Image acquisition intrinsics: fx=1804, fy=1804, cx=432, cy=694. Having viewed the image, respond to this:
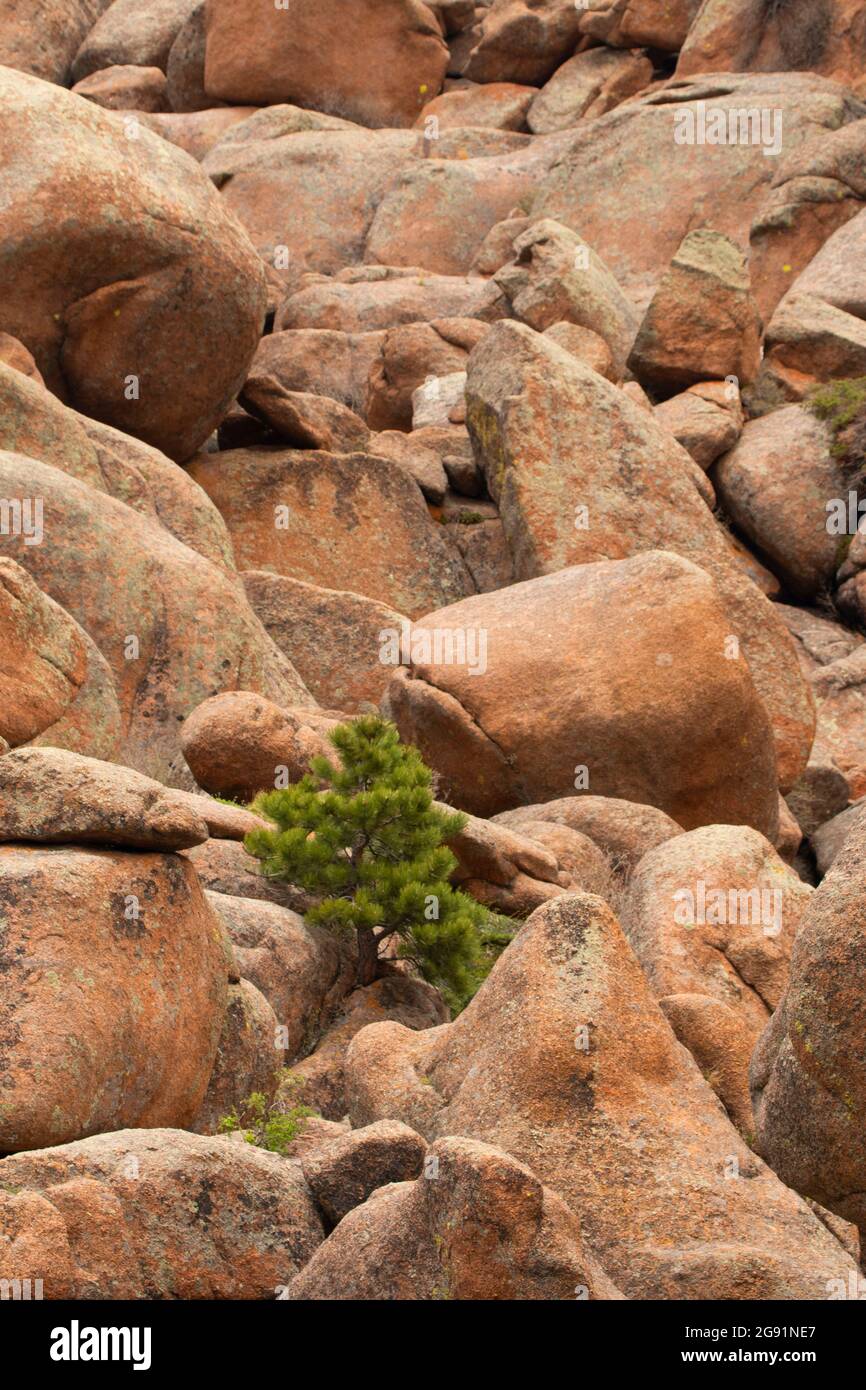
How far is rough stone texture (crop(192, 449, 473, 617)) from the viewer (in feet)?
81.1

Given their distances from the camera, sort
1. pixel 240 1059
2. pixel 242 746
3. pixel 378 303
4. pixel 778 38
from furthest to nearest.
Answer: pixel 778 38 → pixel 378 303 → pixel 242 746 → pixel 240 1059

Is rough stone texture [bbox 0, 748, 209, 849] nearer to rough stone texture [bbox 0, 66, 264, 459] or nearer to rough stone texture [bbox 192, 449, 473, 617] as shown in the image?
rough stone texture [bbox 0, 66, 264, 459]

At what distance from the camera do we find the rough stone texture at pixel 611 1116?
26.6 ft

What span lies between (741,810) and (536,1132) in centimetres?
1081

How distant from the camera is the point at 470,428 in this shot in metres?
25.7

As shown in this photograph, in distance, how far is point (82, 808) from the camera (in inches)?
358

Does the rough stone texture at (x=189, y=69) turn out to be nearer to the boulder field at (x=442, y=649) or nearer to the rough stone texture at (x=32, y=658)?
the boulder field at (x=442, y=649)

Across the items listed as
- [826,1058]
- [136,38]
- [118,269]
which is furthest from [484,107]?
[826,1058]

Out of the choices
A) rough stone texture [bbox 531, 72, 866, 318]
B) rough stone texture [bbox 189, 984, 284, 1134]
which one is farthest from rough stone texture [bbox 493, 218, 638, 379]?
rough stone texture [bbox 189, 984, 284, 1134]

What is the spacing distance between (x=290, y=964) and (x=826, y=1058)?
6442 mm

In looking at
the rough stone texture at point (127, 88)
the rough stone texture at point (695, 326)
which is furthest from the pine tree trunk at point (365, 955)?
the rough stone texture at point (127, 88)

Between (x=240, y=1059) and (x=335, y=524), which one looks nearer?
(x=240, y=1059)

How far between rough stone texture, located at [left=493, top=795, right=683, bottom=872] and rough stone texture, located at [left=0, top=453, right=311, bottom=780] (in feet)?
9.65

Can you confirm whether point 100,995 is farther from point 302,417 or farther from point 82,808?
point 302,417
